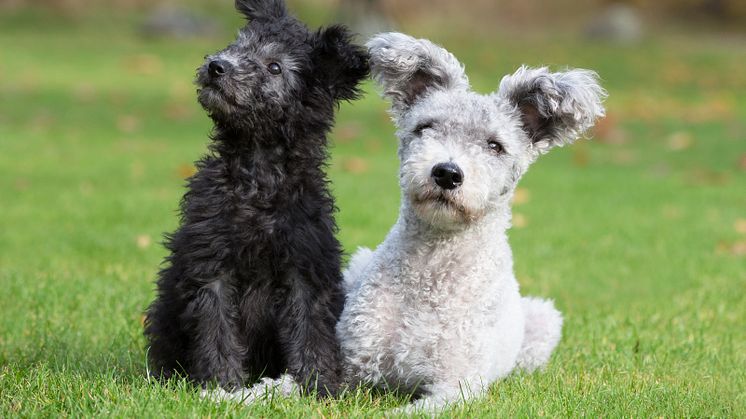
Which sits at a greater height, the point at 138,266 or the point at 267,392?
the point at 138,266

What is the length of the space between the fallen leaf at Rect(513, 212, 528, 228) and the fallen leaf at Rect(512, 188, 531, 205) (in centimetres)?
62

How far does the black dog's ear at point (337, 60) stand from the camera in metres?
4.86

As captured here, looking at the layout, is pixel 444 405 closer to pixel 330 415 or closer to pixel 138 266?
pixel 330 415

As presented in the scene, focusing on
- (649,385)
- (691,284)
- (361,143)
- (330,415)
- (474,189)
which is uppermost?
(361,143)

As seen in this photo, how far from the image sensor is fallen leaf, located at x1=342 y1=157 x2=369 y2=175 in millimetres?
13500

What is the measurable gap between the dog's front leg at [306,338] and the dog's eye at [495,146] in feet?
→ 3.60

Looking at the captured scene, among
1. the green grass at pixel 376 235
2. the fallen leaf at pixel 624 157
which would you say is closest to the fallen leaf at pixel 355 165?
the green grass at pixel 376 235

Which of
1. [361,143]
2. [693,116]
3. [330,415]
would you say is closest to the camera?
[330,415]

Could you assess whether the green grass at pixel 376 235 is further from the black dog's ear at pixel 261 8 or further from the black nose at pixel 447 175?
the black dog's ear at pixel 261 8

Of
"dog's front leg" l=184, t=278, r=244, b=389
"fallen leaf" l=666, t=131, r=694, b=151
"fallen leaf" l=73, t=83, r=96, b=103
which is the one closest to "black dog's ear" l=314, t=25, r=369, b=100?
"dog's front leg" l=184, t=278, r=244, b=389

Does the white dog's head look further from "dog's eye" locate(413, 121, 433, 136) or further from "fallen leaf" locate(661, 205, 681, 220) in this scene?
"fallen leaf" locate(661, 205, 681, 220)

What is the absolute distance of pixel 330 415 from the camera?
4.39 metres

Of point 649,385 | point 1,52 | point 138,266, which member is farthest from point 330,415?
point 1,52

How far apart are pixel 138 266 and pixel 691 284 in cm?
465
